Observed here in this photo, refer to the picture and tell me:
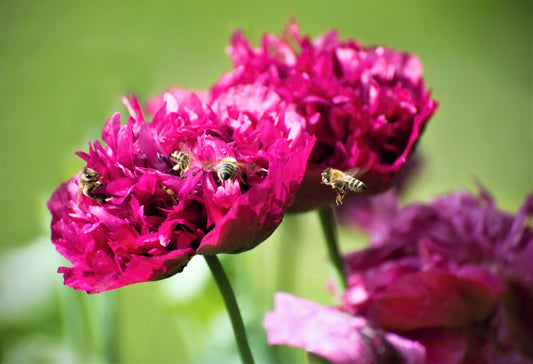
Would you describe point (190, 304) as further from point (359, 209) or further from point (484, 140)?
point (484, 140)

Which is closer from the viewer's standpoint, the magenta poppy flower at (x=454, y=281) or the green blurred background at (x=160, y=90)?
the magenta poppy flower at (x=454, y=281)

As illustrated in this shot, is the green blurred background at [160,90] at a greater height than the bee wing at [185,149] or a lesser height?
lesser

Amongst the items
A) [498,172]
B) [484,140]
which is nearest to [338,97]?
[498,172]

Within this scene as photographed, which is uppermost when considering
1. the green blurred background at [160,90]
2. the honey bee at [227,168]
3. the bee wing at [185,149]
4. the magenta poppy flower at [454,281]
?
the bee wing at [185,149]

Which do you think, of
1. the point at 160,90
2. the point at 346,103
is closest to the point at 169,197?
the point at 346,103

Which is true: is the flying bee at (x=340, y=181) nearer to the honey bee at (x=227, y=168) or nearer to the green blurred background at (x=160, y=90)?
the honey bee at (x=227, y=168)

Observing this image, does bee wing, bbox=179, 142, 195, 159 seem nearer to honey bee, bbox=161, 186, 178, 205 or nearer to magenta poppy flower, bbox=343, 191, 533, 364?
honey bee, bbox=161, 186, 178, 205

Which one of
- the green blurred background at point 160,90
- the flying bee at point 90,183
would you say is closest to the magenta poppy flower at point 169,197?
the flying bee at point 90,183
